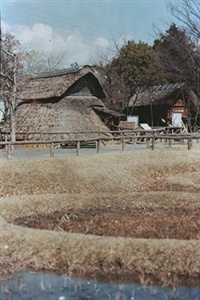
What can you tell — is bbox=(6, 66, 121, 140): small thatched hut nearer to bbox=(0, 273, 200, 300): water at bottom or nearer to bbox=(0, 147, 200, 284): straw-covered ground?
bbox=(0, 147, 200, 284): straw-covered ground

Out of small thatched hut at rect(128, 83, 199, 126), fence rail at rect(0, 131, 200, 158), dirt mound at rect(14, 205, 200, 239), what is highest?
small thatched hut at rect(128, 83, 199, 126)

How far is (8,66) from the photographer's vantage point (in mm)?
24016

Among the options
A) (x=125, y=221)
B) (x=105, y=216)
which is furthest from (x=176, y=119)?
(x=125, y=221)

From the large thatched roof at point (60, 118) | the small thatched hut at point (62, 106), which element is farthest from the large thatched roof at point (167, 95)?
the large thatched roof at point (60, 118)

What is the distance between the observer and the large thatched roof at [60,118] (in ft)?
99.9

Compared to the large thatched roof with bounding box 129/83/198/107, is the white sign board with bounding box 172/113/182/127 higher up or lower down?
lower down

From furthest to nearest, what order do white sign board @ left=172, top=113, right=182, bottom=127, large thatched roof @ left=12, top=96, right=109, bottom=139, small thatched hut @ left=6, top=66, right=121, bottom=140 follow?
white sign board @ left=172, top=113, right=182, bottom=127 → small thatched hut @ left=6, top=66, right=121, bottom=140 → large thatched roof @ left=12, top=96, right=109, bottom=139

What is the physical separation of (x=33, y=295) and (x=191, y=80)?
116 ft

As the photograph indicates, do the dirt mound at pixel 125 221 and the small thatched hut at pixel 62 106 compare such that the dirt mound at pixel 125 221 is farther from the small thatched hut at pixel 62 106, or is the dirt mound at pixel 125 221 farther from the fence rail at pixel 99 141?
the small thatched hut at pixel 62 106

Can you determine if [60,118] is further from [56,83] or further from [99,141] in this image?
[99,141]

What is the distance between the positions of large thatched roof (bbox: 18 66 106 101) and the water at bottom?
25.1 metres

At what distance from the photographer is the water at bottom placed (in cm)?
619

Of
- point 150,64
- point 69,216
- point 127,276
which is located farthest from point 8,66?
point 150,64

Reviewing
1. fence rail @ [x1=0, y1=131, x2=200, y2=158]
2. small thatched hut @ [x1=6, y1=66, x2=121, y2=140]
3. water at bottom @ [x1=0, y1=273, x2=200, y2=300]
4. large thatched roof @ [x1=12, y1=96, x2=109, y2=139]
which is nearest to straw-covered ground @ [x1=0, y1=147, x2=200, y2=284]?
water at bottom @ [x1=0, y1=273, x2=200, y2=300]
